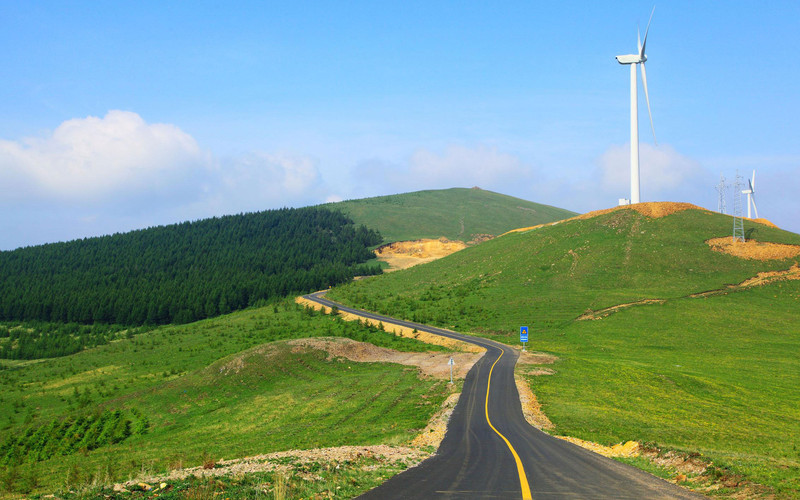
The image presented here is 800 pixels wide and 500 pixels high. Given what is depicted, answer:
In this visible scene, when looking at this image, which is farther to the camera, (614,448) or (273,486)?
(614,448)

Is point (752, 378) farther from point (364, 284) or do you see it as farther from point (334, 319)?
point (364, 284)

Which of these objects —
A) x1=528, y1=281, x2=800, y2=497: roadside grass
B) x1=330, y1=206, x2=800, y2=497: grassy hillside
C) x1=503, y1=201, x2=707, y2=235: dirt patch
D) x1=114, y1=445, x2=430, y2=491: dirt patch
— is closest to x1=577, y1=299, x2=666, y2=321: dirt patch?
x1=330, y1=206, x2=800, y2=497: grassy hillside

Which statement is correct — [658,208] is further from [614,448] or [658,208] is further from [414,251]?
[614,448]

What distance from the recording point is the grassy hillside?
27.9m

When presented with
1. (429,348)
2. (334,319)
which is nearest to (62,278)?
(334,319)

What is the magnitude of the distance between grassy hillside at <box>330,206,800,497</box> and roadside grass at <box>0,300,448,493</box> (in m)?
12.4

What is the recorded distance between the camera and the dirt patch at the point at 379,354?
5428 centimetres

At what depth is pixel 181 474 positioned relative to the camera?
49.6 ft

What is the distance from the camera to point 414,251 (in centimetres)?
18775

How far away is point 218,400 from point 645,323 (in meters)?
60.4

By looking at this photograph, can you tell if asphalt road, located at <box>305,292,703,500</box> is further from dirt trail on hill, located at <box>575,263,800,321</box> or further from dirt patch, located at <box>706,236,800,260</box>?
dirt patch, located at <box>706,236,800,260</box>

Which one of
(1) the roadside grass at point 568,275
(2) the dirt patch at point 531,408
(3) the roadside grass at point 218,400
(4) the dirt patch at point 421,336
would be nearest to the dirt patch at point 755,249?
(1) the roadside grass at point 568,275

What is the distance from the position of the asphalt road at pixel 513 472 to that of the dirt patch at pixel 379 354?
2629cm

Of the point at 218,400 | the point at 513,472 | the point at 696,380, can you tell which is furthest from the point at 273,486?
the point at 696,380
